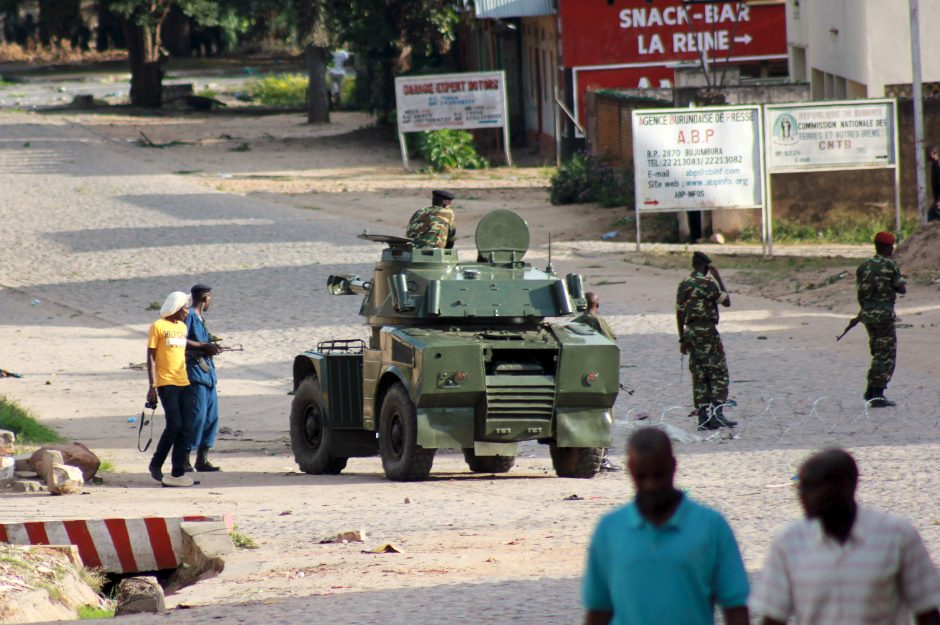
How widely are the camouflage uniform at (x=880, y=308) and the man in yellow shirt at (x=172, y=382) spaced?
6.16m

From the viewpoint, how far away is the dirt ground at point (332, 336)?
10.0m

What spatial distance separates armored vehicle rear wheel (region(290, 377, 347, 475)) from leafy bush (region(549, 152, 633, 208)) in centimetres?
1762

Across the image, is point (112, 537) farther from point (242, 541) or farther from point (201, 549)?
point (242, 541)

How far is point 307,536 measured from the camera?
1021 cm

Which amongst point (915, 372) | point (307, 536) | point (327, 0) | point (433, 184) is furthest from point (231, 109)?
point (307, 536)

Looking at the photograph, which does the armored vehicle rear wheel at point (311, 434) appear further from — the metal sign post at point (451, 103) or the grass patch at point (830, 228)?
the metal sign post at point (451, 103)

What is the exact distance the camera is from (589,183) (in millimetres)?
31844

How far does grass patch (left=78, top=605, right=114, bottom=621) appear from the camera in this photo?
894cm

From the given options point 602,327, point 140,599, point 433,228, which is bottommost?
point 140,599

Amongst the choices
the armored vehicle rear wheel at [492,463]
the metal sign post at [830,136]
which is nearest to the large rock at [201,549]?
the armored vehicle rear wheel at [492,463]

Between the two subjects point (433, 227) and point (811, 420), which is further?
point (811, 420)

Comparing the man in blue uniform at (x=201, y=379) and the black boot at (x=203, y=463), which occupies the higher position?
the man in blue uniform at (x=201, y=379)

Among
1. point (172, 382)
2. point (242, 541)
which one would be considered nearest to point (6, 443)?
point (172, 382)

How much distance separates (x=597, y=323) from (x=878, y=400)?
10.5ft
